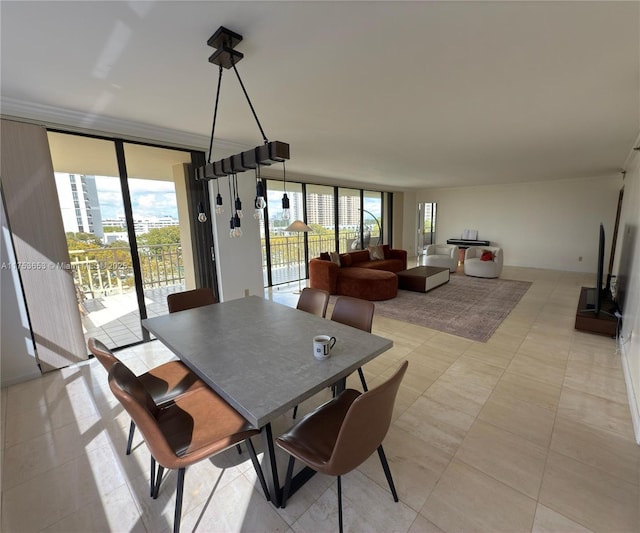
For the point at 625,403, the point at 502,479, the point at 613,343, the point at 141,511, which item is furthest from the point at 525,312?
the point at 141,511

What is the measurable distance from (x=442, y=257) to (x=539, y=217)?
2981mm

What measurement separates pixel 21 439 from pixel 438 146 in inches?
194

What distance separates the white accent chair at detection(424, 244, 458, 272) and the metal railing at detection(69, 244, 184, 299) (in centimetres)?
571

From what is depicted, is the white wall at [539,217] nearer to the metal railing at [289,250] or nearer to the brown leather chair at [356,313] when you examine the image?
the metal railing at [289,250]

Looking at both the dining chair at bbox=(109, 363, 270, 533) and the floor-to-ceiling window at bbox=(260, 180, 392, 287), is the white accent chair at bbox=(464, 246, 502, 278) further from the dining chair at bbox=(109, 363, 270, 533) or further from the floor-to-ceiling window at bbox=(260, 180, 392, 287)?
the dining chair at bbox=(109, 363, 270, 533)

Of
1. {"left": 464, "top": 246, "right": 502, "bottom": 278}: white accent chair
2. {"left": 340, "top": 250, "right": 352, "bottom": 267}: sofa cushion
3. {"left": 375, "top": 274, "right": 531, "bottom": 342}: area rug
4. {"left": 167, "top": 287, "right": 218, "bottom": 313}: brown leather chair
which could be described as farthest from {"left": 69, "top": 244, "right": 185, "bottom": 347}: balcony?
{"left": 464, "top": 246, "right": 502, "bottom": 278}: white accent chair

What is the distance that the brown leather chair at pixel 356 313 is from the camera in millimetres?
2129

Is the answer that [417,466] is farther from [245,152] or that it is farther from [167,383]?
[245,152]

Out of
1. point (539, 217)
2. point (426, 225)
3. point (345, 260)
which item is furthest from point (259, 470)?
point (426, 225)

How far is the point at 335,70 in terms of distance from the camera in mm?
1806

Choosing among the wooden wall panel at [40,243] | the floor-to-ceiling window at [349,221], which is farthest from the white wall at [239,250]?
the floor-to-ceiling window at [349,221]

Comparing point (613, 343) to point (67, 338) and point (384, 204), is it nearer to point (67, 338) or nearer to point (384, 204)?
point (67, 338)

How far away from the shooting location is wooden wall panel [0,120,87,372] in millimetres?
2393

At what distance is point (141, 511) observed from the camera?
142 centimetres
